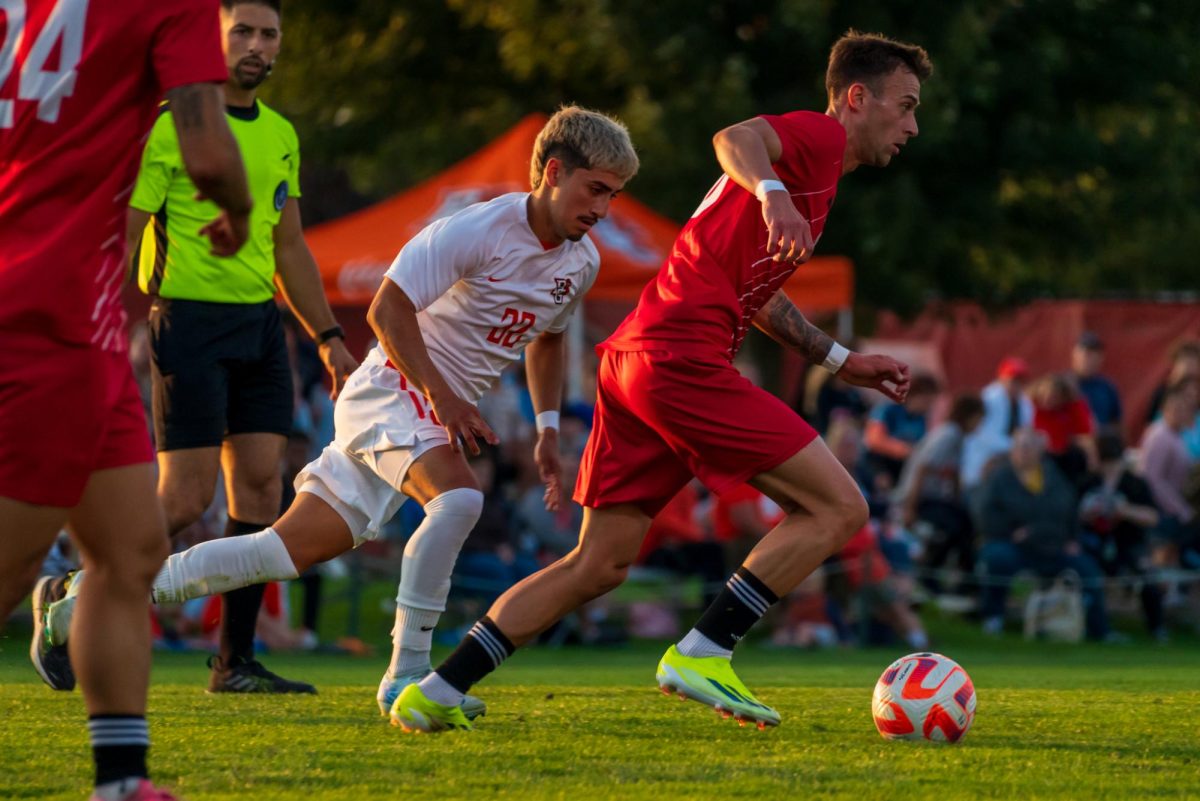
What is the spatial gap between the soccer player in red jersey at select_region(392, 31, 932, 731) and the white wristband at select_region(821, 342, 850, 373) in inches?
9.2

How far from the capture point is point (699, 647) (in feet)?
20.4

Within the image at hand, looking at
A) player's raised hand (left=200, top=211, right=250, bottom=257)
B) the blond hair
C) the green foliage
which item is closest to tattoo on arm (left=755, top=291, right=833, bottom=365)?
the blond hair

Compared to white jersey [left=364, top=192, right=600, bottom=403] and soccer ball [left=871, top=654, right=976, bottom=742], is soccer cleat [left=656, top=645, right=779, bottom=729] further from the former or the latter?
white jersey [left=364, top=192, right=600, bottom=403]

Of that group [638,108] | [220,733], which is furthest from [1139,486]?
[220,733]

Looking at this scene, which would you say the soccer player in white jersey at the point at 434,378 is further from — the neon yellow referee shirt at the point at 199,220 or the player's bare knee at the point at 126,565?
the player's bare knee at the point at 126,565

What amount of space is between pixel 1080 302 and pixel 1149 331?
1.04 meters

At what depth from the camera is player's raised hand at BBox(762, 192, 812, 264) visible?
572cm

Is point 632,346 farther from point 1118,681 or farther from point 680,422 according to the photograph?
point 1118,681

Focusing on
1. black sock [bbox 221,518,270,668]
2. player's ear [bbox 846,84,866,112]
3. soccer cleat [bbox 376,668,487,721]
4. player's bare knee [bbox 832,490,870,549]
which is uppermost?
player's ear [bbox 846,84,866,112]

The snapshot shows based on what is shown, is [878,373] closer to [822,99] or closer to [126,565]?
[126,565]

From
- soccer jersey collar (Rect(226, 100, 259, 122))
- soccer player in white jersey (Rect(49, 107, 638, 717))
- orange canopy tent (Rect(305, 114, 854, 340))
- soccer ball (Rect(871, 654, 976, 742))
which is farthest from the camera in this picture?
orange canopy tent (Rect(305, 114, 854, 340))

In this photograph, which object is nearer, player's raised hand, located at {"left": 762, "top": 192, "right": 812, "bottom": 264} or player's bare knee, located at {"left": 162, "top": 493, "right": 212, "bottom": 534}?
player's raised hand, located at {"left": 762, "top": 192, "right": 812, "bottom": 264}

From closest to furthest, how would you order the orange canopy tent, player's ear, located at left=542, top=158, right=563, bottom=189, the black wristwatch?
player's ear, located at left=542, top=158, right=563, bottom=189 < the black wristwatch < the orange canopy tent

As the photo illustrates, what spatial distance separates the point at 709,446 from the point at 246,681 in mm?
2381
